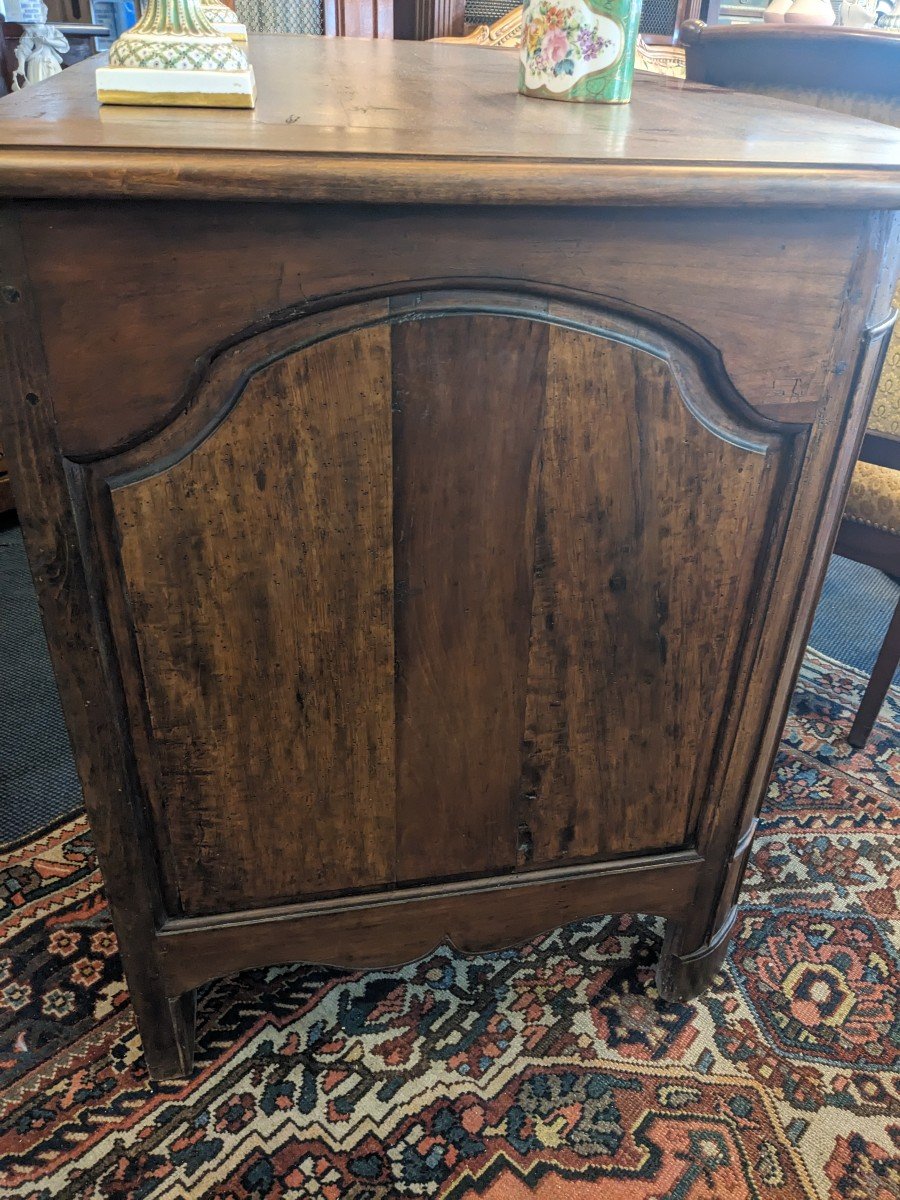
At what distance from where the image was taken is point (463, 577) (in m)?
0.80

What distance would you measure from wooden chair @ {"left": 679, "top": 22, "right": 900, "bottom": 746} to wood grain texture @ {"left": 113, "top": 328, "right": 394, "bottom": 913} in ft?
3.16

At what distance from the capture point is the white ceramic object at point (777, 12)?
10.5 feet

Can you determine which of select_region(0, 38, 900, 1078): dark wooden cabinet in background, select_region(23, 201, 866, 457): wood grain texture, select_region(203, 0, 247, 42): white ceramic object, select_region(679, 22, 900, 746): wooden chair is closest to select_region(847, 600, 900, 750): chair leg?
select_region(679, 22, 900, 746): wooden chair

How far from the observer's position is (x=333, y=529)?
0.75m

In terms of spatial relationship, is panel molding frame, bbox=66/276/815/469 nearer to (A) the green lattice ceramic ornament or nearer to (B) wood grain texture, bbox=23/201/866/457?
(B) wood grain texture, bbox=23/201/866/457

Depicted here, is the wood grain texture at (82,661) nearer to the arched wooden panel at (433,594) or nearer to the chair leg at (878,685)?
the arched wooden panel at (433,594)

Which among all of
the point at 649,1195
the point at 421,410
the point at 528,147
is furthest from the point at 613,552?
the point at 649,1195

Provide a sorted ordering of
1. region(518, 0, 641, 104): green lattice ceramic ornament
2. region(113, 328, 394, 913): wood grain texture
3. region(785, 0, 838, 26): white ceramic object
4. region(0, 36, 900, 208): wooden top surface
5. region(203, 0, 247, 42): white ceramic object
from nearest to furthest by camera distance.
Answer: region(0, 36, 900, 208): wooden top surface < region(113, 328, 394, 913): wood grain texture < region(518, 0, 641, 104): green lattice ceramic ornament < region(203, 0, 247, 42): white ceramic object < region(785, 0, 838, 26): white ceramic object

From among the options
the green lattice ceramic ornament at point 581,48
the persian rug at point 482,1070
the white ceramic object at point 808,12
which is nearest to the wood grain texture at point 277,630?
the persian rug at point 482,1070

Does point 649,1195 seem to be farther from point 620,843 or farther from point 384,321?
point 384,321

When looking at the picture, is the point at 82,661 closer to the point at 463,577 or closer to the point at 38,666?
the point at 463,577

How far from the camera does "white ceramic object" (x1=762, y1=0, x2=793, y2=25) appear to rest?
3.20 meters

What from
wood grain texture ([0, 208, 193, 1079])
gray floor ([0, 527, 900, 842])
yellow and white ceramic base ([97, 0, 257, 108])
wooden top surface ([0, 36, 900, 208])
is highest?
yellow and white ceramic base ([97, 0, 257, 108])

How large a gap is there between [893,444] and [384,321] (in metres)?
1.07
